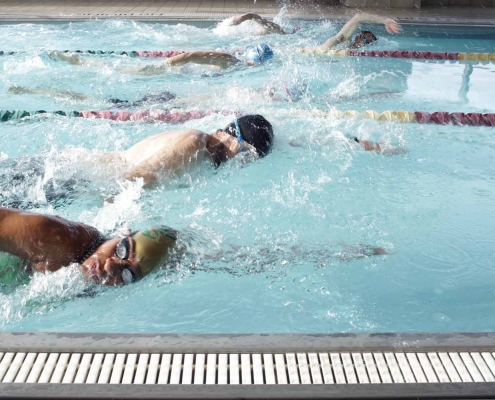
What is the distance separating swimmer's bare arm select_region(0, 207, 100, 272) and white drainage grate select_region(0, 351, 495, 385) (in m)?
0.44

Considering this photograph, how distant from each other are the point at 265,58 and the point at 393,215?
2.87 m

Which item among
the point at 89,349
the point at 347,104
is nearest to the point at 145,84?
the point at 347,104

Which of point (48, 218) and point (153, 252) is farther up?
point (48, 218)

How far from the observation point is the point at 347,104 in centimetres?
507

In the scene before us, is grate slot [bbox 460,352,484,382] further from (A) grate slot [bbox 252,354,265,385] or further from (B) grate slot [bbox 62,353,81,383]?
(B) grate slot [bbox 62,353,81,383]

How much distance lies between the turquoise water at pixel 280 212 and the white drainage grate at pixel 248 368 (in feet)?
1.77

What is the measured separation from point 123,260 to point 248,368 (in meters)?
0.71

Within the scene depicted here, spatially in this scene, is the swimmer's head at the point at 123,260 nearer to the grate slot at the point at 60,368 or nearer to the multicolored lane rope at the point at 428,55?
the grate slot at the point at 60,368

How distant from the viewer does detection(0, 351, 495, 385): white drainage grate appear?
1.60m

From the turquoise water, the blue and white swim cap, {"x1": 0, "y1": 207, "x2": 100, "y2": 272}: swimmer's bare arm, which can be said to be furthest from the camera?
the blue and white swim cap

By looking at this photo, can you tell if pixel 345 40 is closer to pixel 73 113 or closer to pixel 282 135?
pixel 282 135

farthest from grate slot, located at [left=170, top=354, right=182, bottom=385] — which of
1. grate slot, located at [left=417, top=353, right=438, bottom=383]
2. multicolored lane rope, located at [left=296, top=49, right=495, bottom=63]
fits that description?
multicolored lane rope, located at [left=296, top=49, right=495, bottom=63]

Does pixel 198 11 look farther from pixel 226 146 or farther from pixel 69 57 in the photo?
pixel 226 146

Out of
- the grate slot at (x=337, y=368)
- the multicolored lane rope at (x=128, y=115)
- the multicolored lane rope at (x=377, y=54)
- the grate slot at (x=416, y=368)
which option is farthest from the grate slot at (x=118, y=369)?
the multicolored lane rope at (x=377, y=54)
